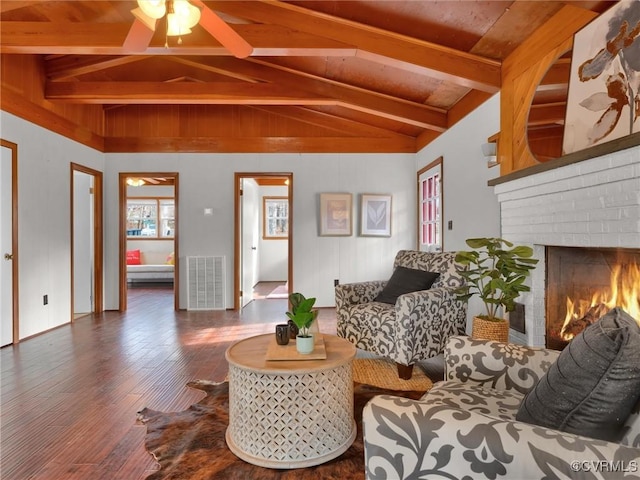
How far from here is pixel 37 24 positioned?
3.00 meters

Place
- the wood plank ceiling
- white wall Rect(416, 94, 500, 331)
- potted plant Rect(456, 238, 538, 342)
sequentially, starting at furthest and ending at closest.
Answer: white wall Rect(416, 94, 500, 331) < the wood plank ceiling < potted plant Rect(456, 238, 538, 342)

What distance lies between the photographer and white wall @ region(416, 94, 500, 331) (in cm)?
335

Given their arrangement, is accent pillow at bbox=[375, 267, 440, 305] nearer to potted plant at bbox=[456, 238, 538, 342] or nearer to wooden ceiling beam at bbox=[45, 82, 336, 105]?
potted plant at bbox=[456, 238, 538, 342]

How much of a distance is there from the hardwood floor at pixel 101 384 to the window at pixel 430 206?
1662 millimetres

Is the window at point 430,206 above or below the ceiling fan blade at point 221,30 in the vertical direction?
below

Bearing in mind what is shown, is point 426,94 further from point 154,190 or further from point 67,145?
point 154,190

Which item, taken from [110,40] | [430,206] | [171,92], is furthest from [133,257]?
[430,206]

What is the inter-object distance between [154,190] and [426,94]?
690 centimetres

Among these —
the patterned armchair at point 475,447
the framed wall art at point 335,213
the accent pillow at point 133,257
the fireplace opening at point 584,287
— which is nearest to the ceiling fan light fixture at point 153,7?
the patterned armchair at point 475,447

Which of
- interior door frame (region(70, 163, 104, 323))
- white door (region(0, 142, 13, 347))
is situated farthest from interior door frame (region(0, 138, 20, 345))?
interior door frame (region(70, 163, 104, 323))

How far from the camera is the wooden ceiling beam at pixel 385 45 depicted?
303 centimetres

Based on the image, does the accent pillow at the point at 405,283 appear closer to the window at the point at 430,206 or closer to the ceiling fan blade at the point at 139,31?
the window at the point at 430,206

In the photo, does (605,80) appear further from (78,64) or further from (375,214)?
(78,64)
